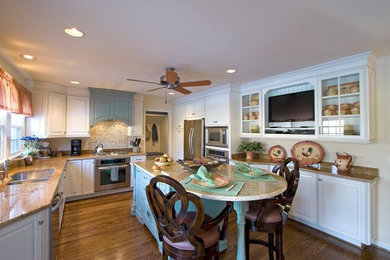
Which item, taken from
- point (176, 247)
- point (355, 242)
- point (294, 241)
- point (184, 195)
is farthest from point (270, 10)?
point (355, 242)

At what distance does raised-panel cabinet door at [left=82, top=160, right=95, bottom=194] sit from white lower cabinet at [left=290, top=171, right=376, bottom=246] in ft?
12.8

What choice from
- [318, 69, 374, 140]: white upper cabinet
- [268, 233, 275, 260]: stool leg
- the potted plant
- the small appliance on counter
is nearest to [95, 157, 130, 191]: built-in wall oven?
the small appliance on counter

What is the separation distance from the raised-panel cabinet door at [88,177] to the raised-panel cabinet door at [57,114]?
0.83m

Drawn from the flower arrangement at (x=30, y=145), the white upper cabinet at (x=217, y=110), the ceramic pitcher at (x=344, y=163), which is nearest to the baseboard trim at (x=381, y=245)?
the ceramic pitcher at (x=344, y=163)

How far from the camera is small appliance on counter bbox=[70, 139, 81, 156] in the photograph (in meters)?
4.18

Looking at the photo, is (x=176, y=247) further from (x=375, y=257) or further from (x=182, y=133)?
(x=182, y=133)

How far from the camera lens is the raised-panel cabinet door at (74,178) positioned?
12.5ft

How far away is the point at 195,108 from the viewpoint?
4.73m

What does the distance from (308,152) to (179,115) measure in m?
3.35

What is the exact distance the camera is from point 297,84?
309cm

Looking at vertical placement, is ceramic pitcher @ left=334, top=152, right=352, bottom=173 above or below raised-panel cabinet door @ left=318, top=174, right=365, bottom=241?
above

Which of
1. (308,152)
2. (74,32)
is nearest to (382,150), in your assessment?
(308,152)

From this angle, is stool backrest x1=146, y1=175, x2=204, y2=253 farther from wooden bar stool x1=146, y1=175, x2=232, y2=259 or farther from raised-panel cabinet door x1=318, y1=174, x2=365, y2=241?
raised-panel cabinet door x1=318, y1=174, x2=365, y2=241

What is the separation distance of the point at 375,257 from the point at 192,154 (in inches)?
133
